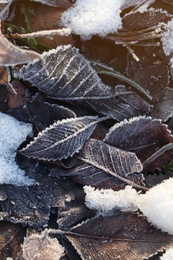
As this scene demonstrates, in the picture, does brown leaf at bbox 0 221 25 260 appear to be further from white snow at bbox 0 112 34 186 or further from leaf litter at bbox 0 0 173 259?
white snow at bbox 0 112 34 186

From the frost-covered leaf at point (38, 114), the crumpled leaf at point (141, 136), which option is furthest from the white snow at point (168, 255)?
the frost-covered leaf at point (38, 114)

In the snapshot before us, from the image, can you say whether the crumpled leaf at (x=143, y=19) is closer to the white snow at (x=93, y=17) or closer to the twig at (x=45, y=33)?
the white snow at (x=93, y=17)

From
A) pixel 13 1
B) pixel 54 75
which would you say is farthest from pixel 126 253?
pixel 13 1

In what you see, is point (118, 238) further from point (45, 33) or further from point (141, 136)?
point (45, 33)

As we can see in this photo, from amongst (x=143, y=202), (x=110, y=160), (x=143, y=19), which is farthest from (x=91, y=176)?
(x=143, y=19)

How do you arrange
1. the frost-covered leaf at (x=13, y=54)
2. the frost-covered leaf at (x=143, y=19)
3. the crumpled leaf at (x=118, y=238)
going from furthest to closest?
the frost-covered leaf at (x=143, y=19) → the crumpled leaf at (x=118, y=238) → the frost-covered leaf at (x=13, y=54)

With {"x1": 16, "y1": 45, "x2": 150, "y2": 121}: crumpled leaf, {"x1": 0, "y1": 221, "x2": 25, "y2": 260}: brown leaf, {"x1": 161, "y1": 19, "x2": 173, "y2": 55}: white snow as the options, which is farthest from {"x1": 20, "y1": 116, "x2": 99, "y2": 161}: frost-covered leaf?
{"x1": 161, "y1": 19, "x2": 173, "y2": 55}: white snow

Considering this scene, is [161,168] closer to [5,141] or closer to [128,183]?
[128,183]
